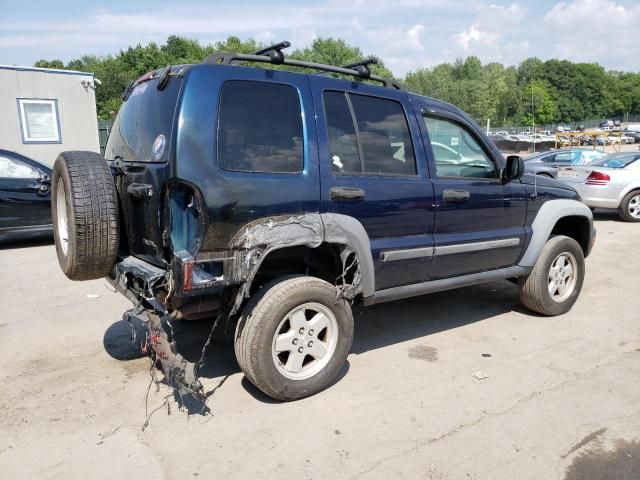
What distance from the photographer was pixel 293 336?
134 inches

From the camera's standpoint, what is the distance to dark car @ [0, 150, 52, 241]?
8.04 meters

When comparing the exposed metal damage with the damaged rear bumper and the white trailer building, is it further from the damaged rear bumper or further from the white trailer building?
the white trailer building

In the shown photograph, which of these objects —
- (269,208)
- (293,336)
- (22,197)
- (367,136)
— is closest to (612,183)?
(367,136)

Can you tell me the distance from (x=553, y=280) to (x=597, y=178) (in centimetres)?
736

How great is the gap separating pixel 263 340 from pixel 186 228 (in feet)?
2.70

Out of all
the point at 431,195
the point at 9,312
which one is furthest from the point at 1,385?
the point at 431,195

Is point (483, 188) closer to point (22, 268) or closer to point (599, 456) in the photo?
point (599, 456)

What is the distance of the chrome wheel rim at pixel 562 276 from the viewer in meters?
5.14

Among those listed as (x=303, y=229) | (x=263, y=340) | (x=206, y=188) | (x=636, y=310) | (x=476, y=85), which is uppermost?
(x=476, y=85)

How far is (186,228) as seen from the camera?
10.1 feet

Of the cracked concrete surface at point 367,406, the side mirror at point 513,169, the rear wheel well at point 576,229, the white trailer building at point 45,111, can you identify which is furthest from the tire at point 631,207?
the white trailer building at point 45,111

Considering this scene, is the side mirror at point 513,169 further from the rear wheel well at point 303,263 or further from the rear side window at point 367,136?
the rear wheel well at point 303,263

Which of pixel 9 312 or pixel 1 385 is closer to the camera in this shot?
pixel 1 385

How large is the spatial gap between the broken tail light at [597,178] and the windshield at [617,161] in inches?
26.5
